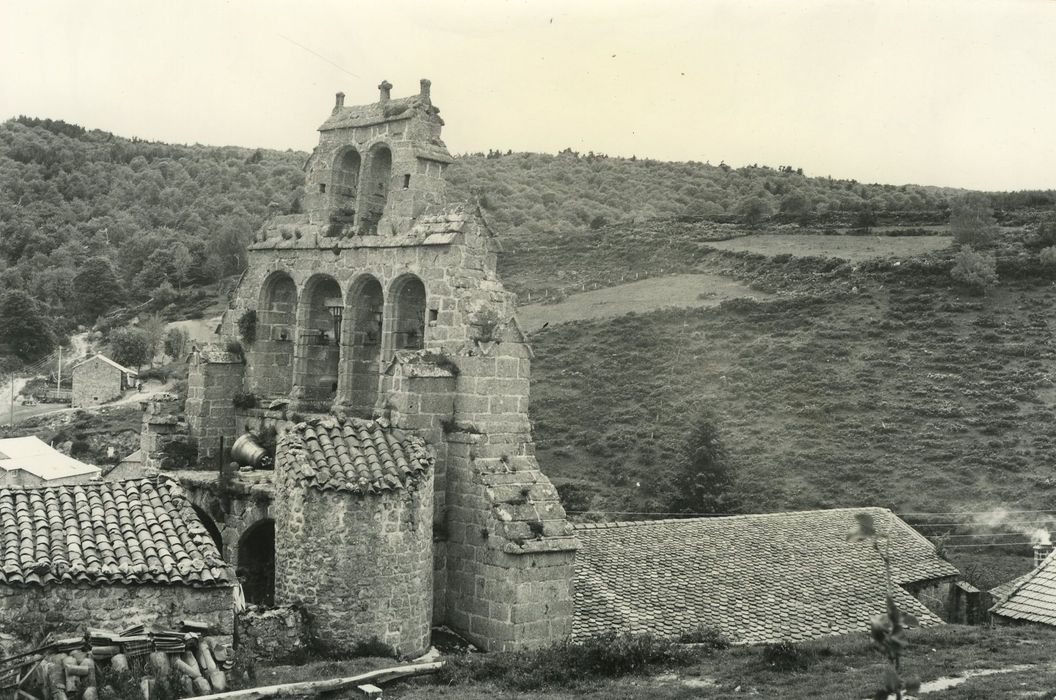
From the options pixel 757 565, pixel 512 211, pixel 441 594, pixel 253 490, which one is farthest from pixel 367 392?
pixel 512 211

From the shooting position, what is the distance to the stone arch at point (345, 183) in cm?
1977

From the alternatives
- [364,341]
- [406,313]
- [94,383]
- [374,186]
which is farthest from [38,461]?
[406,313]

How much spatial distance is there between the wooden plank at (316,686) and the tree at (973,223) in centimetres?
5378

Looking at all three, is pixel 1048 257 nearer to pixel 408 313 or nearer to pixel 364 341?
pixel 408 313

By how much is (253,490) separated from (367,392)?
10.4ft

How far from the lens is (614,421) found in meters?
50.7

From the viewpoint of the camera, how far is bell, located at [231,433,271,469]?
18.3 m

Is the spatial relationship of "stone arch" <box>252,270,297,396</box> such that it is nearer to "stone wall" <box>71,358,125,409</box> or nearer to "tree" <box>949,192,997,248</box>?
"tree" <box>949,192,997,248</box>

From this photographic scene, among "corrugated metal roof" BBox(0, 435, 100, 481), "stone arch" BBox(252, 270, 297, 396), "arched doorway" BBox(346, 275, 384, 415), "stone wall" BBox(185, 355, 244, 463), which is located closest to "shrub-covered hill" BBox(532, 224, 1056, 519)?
"stone arch" BBox(252, 270, 297, 396)

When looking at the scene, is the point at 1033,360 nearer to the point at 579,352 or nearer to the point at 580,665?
the point at 579,352

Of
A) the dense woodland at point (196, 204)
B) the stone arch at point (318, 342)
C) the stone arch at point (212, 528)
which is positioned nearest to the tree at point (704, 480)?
the stone arch at point (318, 342)

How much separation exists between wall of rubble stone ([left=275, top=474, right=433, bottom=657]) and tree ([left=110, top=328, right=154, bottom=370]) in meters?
69.1

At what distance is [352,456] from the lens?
1549 centimetres

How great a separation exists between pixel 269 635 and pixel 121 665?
239cm
